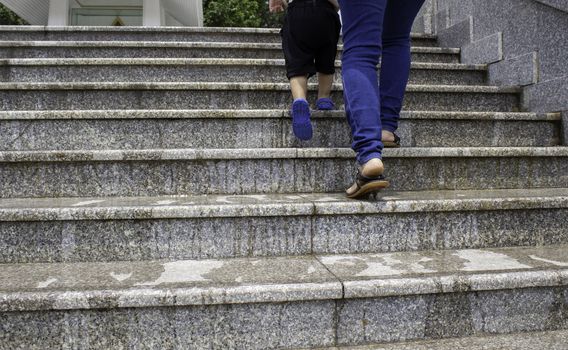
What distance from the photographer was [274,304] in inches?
63.3

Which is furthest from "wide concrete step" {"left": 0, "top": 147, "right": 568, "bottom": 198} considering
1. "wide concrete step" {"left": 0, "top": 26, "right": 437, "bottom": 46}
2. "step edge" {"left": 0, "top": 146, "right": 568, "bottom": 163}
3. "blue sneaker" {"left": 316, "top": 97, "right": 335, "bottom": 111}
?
"wide concrete step" {"left": 0, "top": 26, "right": 437, "bottom": 46}

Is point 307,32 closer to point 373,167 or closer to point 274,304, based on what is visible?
point 373,167

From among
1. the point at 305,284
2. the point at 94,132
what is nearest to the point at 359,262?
the point at 305,284

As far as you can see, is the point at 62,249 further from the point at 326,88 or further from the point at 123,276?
the point at 326,88

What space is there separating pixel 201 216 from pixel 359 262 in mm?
693

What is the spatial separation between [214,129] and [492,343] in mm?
1874

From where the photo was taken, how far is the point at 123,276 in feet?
5.67

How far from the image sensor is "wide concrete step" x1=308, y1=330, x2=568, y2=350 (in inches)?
62.1

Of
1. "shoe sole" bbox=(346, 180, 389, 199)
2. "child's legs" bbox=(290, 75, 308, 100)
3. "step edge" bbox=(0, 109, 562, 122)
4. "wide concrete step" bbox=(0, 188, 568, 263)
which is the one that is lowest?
"wide concrete step" bbox=(0, 188, 568, 263)

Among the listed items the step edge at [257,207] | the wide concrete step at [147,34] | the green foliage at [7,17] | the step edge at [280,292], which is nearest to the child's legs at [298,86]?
the step edge at [257,207]

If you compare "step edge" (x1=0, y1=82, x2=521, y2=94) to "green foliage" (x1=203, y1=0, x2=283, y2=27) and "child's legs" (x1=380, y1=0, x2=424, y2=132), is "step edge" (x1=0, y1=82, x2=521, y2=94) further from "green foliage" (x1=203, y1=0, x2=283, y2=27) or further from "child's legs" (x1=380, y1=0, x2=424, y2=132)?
"green foliage" (x1=203, y1=0, x2=283, y2=27)

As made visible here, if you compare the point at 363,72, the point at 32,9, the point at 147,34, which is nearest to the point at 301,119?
the point at 363,72

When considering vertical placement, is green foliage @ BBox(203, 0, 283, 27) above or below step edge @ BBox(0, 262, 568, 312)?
above

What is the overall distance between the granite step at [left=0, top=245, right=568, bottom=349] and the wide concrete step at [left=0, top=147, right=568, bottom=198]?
2.04ft
